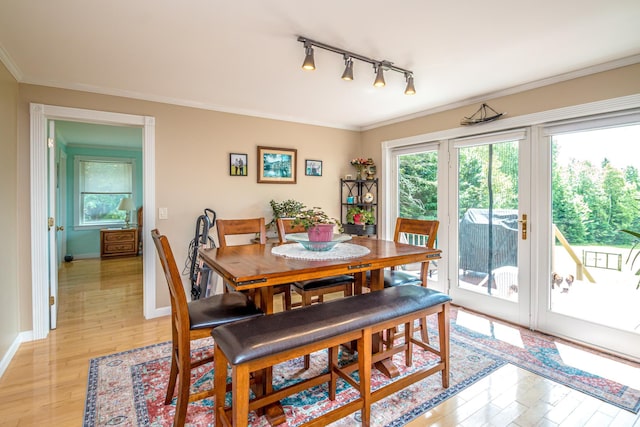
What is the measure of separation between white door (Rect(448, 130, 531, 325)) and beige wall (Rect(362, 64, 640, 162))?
25cm

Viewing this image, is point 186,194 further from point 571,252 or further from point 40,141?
point 571,252

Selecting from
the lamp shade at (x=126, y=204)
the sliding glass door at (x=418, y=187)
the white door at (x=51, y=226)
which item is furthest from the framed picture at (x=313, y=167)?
the lamp shade at (x=126, y=204)

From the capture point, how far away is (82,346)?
2.73 metres

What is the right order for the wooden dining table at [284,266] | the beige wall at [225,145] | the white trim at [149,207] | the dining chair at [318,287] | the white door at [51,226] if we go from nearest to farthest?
the wooden dining table at [284,266] → the dining chair at [318,287] → the beige wall at [225,145] → the white door at [51,226] → the white trim at [149,207]

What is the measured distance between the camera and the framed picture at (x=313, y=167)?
174 inches

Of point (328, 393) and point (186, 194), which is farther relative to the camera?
point (186, 194)

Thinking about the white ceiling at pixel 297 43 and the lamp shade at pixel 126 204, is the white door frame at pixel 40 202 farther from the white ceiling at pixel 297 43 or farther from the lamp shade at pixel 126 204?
the lamp shade at pixel 126 204

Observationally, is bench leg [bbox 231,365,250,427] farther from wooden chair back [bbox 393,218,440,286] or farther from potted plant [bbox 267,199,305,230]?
potted plant [bbox 267,199,305,230]

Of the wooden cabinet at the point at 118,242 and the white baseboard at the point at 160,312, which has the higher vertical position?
the wooden cabinet at the point at 118,242

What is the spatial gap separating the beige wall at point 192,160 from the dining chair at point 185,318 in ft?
6.00

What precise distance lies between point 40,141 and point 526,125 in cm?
449

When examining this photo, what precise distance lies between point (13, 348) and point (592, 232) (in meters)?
4.94

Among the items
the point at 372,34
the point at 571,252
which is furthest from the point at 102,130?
the point at 571,252

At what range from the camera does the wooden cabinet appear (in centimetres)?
672
